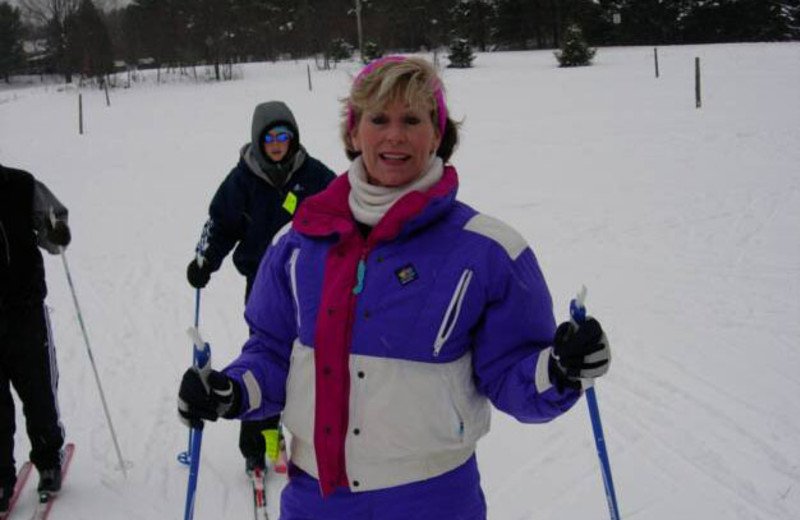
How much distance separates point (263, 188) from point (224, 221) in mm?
305

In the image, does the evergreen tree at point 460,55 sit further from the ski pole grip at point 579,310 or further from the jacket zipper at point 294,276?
the ski pole grip at point 579,310

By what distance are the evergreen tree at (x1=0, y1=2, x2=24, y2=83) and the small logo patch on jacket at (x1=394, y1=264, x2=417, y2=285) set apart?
63.5 meters

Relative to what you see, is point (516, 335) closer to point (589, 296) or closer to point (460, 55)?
point (589, 296)

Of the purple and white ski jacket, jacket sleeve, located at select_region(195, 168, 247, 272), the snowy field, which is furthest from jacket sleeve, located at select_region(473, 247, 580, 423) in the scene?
jacket sleeve, located at select_region(195, 168, 247, 272)

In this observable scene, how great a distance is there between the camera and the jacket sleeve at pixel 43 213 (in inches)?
154

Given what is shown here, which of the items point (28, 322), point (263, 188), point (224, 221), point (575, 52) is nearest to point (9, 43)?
point (575, 52)

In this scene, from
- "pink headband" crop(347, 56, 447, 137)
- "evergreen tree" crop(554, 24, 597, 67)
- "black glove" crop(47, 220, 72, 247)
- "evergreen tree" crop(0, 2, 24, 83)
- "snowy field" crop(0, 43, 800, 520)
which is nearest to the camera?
"pink headband" crop(347, 56, 447, 137)

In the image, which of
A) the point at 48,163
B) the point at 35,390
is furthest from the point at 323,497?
the point at 48,163

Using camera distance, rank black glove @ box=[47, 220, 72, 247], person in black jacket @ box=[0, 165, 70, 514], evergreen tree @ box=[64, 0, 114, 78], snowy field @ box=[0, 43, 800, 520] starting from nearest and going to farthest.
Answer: person in black jacket @ box=[0, 165, 70, 514], black glove @ box=[47, 220, 72, 247], snowy field @ box=[0, 43, 800, 520], evergreen tree @ box=[64, 0, 114, 78]

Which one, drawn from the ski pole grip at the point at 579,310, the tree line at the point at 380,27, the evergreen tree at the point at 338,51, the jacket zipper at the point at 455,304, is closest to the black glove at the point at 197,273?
the jacket zipper at the point at 455,304

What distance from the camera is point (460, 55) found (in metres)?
32.5

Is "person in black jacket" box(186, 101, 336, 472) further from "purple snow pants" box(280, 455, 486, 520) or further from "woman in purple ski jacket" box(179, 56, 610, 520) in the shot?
"purple snow pants" box(280, 455, 486, 520)

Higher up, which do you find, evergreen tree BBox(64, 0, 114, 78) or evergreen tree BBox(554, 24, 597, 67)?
evergreen tree BBox(64, 0, 114, 78)

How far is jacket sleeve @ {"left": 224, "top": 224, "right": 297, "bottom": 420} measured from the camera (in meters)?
2.13
